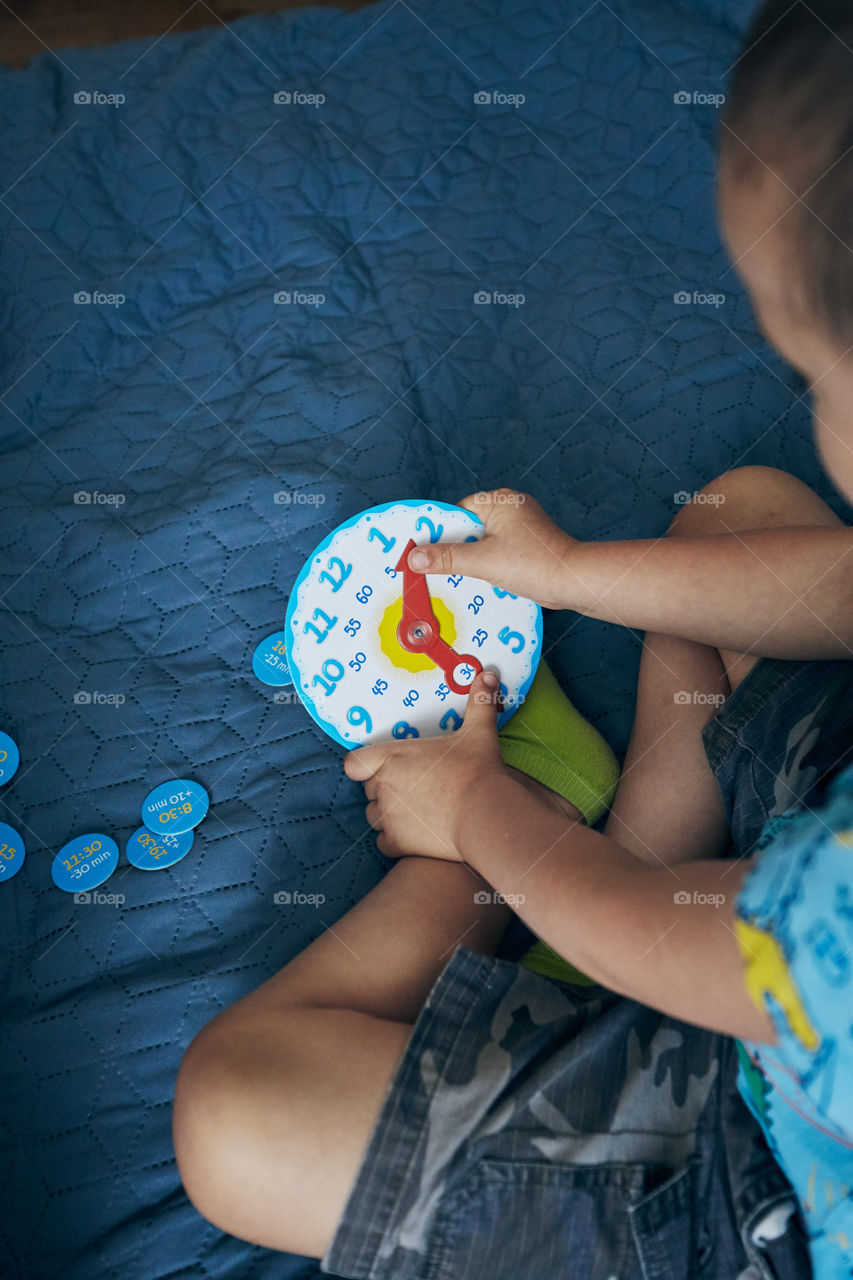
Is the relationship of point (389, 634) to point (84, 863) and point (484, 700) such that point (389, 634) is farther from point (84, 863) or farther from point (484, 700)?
point (84, 863)

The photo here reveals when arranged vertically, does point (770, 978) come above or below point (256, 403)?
above

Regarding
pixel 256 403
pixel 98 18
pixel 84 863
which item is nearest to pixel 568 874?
pixel 84 863

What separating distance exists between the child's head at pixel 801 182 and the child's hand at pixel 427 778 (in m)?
0.33

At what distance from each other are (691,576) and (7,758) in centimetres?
53

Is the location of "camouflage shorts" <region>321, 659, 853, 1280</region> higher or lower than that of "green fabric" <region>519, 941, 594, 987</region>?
higher

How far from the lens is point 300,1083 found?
51 cm

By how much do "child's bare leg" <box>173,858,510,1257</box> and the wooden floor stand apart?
1503mm

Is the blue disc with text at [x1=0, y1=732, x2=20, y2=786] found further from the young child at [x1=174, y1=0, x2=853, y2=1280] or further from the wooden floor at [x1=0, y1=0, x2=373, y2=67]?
the wooden floor at [x1=0, y1=0, x2=373, y2=67]

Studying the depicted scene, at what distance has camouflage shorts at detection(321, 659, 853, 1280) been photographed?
460 mm

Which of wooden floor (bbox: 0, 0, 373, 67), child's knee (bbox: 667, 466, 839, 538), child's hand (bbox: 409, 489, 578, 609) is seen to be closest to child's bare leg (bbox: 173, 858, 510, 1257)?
child's hand (bbox: 409, 489, 578, 609)

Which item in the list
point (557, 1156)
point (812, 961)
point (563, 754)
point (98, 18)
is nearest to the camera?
point (812, 961)

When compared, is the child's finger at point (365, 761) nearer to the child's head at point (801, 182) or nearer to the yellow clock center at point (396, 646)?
the yellow clock center at point (396, 646)

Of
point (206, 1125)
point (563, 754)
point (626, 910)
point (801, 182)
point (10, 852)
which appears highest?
point (801, 182)

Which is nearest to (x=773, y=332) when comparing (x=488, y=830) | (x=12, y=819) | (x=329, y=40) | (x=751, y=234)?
(x=751, y=234)
